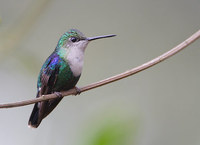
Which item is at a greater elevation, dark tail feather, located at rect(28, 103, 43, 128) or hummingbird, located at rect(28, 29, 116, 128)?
hummingbird, located at rect(28, 29, 116, 128)

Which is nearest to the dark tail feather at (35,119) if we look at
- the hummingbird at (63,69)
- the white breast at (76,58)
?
the hummingbird at (63,69)

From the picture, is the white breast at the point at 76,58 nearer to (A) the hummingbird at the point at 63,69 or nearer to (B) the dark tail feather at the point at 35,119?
(A) the hummingbird at the point at 63,69

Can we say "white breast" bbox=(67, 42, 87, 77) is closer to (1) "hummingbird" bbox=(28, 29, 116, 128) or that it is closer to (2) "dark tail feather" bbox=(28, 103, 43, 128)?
(1) "hummingbird" bbox=(28, 29, 116, 128)

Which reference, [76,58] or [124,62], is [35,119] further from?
[124,62]

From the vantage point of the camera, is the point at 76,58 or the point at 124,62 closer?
the point at 76,58

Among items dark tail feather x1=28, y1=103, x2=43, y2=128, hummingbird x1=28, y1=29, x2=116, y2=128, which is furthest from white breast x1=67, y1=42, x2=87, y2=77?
dark tail feather x1=28, y1=103, x2=43, y2=128

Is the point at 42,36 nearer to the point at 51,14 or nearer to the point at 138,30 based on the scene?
the point at 51,14

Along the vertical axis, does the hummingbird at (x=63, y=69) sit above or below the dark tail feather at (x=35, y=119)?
above

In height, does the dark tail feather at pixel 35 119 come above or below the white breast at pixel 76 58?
below

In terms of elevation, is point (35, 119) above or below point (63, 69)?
below

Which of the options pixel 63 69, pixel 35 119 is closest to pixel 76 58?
pixel 63 69

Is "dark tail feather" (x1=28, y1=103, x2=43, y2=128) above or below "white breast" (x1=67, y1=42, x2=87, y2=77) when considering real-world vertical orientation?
below

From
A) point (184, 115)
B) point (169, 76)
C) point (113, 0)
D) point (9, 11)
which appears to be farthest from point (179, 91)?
point (9, 11)
